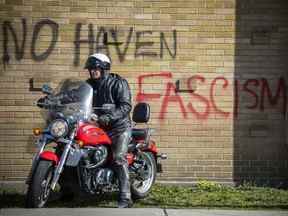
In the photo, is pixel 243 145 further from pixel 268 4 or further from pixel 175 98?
pixel 268 4

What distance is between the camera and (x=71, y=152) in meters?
8.09

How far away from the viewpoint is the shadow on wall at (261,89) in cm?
1052

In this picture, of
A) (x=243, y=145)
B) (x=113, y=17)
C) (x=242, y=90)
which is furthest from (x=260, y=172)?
(x=113, y=17)

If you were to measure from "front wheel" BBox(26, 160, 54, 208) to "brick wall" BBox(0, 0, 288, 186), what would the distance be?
252cm

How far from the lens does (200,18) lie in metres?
10.5

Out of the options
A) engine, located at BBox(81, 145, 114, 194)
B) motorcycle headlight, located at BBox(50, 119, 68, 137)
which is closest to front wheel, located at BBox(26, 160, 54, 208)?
motorcycle headlight, located at BBox(50, 119, 68, 137)

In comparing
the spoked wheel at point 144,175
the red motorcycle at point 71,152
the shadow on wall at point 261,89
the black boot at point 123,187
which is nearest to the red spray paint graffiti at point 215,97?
the shadow on wall at point 261,89

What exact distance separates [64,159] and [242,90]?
3.56 m

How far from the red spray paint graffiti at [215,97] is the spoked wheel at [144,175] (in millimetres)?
1239

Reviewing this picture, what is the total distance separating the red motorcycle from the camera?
26.1 feet

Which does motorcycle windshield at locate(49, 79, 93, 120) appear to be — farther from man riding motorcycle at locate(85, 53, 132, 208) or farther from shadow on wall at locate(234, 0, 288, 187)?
shadow on wall at locate(234, 0, 288, 187)

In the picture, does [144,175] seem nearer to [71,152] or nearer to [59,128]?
[71,152]

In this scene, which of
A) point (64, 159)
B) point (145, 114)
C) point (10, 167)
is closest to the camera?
point (64, 159)

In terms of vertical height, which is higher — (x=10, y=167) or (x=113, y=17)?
(x=113, y=17)
